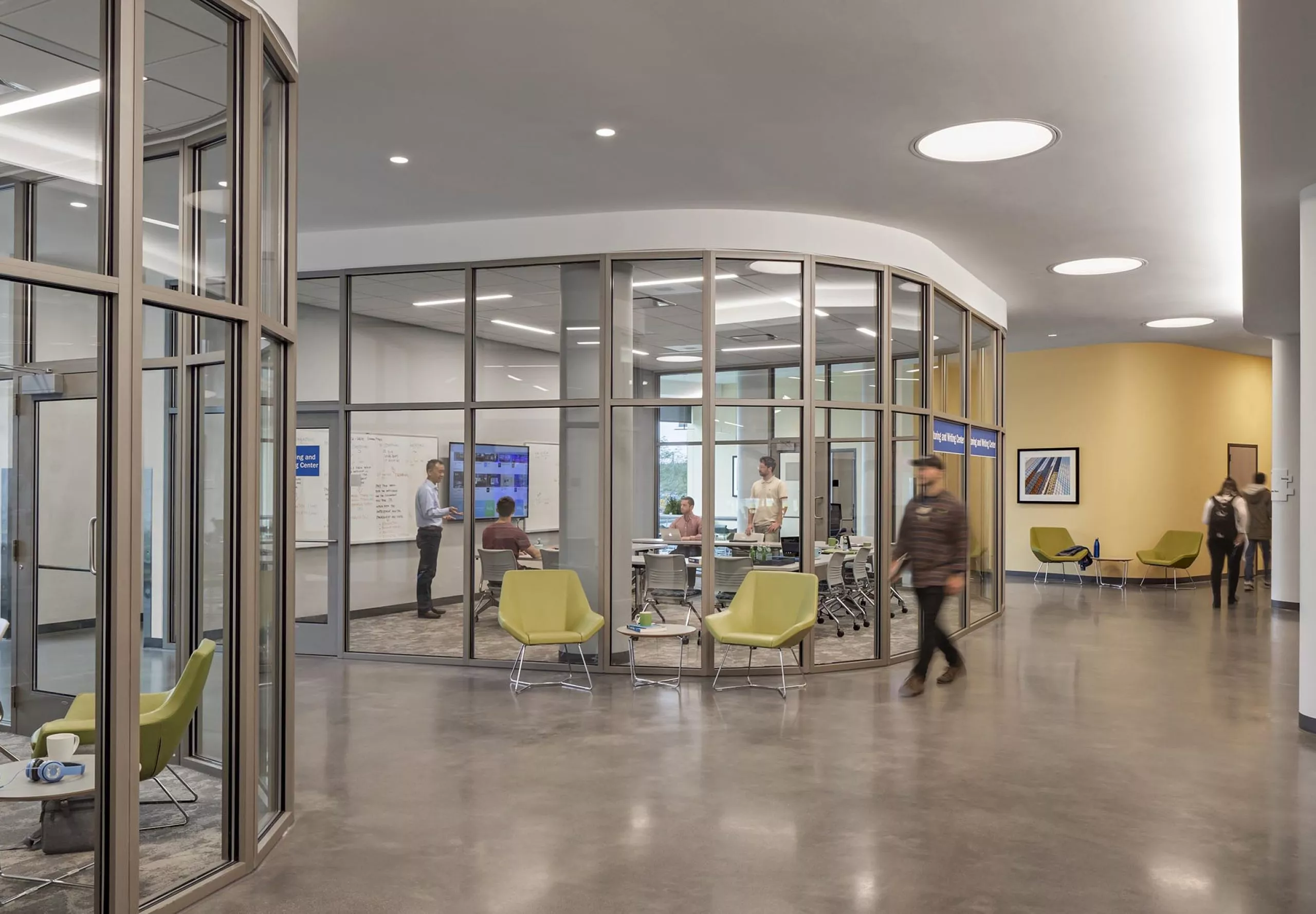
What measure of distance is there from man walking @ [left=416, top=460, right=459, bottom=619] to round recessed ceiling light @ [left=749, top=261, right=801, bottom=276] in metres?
3.43

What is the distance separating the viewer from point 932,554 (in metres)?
7.70

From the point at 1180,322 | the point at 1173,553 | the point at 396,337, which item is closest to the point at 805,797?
the point at 396,337

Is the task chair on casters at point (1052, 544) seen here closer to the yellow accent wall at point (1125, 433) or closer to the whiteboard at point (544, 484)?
the yellow accent wall at point (1125, 433)

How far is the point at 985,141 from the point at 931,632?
3733 mm

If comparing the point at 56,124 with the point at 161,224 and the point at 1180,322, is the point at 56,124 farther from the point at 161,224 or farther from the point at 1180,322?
the point at 1180,322

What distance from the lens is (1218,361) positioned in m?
17.5

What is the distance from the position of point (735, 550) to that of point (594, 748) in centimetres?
294

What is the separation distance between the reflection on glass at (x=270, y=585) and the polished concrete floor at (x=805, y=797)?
36 cm

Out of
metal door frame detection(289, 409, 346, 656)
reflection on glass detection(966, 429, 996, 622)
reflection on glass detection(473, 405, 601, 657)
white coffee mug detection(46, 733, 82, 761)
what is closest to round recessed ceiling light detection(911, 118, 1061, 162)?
reflection on glass detection(473, 405, 601, 657)

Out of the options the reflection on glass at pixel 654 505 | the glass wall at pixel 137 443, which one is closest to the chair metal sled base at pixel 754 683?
the reflection on glass at pixel 654 505

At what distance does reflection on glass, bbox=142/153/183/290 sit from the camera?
3672mm

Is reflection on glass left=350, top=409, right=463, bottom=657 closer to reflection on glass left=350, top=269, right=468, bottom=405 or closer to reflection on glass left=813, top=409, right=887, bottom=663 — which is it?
reflection on glass left=350, top=269, right=468, bottom=405

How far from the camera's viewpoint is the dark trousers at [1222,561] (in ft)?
44.5

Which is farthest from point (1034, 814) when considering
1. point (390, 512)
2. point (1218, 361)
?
point (1218, 361)
